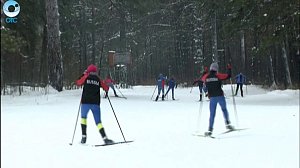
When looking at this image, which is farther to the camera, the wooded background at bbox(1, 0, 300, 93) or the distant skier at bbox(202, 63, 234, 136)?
the distant skier at bbox(202, 63, 234, 136)

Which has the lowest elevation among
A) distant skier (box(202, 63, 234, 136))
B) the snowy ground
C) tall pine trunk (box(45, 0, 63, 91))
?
the snowy ground

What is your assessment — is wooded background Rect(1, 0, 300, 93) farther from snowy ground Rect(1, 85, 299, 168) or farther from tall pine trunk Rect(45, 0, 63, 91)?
snowy ground Rect(1, 85, 299, 168)

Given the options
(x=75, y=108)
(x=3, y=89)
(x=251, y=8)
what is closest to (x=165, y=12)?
(x=251, y=8)

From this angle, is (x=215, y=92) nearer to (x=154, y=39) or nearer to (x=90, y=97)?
(x=90, y=97)

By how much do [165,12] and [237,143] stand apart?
4110 cm

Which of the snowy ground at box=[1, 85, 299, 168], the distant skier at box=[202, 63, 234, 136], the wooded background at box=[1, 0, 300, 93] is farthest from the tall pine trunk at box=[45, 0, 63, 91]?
the distant skier at box=[202, 63, 234, 136]

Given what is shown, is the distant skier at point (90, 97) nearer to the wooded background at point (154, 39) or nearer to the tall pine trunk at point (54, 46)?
the wooded background at point (154, 39)

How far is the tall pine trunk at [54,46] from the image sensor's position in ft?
65.6

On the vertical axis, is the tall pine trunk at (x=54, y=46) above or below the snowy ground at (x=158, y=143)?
above

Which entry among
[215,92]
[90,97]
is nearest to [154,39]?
[215,92]

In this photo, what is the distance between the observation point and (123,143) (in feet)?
27.5

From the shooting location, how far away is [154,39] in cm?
5384

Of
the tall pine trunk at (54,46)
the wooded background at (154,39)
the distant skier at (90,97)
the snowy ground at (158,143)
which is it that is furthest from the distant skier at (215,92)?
the tall pine trunk at (54,46)

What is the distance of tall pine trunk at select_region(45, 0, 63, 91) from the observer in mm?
19984
